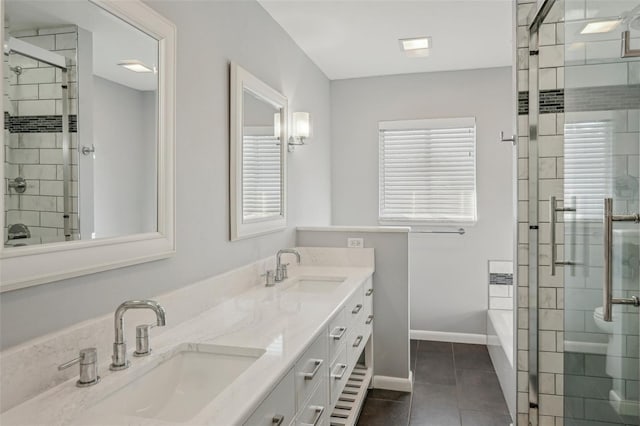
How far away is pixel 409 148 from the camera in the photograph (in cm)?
431

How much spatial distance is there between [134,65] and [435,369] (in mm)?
3010

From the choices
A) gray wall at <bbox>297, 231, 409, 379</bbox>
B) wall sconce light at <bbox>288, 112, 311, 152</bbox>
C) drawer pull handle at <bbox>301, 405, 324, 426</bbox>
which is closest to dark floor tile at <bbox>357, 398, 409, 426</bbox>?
gray wall at <bbox>297, 231, 409, 379</bbox>

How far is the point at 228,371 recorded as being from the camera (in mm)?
1445

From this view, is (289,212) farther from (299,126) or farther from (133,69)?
(133,69)

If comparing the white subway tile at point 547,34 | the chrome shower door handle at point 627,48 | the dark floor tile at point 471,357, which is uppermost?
the white subway tile at point 547,34

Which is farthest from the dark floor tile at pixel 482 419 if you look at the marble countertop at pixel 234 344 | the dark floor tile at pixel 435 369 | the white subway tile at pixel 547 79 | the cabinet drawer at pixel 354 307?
the white subway tile at pixel 547 79

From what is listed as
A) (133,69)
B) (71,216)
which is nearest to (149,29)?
(133,69)

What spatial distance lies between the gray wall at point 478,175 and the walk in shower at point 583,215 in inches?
66.8

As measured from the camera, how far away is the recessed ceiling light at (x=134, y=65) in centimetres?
154

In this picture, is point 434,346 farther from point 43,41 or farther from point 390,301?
point 43,41

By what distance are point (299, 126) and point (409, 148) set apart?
1443 millimetres

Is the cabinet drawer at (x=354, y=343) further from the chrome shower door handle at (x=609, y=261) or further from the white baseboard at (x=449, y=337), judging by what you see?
the white baseboard at (x=449, y=337)

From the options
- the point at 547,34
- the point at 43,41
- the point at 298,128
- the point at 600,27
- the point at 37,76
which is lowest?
the point at 37,76

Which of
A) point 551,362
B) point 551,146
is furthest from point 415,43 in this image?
point 551,362
